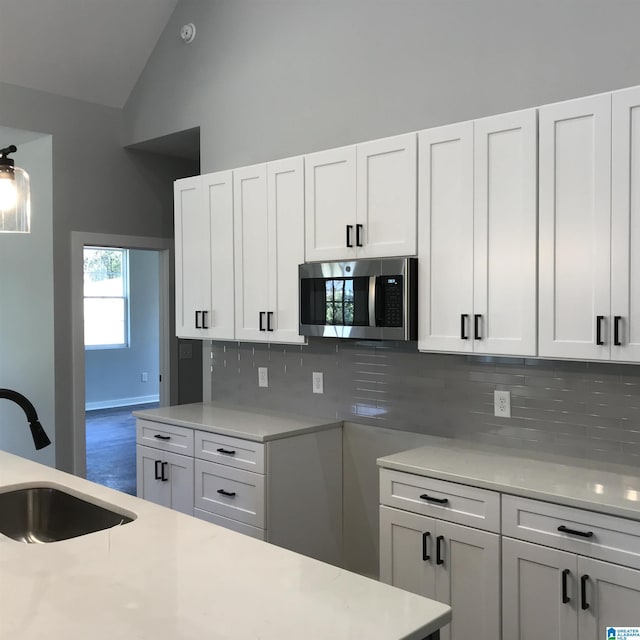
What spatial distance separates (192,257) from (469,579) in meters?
2.48

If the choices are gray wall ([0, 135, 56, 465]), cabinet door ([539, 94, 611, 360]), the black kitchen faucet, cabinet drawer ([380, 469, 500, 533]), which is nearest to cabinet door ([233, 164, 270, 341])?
cabinet drawer ([380, 469, 500, 533])

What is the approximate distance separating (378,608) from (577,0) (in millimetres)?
2578

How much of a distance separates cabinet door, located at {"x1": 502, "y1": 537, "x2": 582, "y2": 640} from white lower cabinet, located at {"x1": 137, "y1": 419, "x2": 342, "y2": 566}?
4.13 feet

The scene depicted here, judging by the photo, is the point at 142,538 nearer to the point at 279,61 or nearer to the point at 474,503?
the point at 474,503

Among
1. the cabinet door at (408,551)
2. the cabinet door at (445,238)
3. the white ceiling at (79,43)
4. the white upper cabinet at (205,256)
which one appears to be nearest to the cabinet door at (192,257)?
the white upper cabinet at (205,256)

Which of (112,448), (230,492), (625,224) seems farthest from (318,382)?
(112,448)

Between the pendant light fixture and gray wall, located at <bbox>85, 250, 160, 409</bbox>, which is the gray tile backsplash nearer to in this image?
the pendant light fixture

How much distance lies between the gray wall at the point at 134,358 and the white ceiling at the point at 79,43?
4.70 m

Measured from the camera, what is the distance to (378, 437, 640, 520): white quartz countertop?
2.27m

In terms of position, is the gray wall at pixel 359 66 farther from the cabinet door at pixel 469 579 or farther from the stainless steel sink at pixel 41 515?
the stainless steel sink at pixel 41 515

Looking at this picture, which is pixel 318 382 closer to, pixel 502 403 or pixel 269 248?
pixel 269 248

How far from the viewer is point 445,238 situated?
2.88 metres

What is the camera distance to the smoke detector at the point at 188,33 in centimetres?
459

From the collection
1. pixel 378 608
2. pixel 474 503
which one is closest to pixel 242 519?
pixel 474 503
